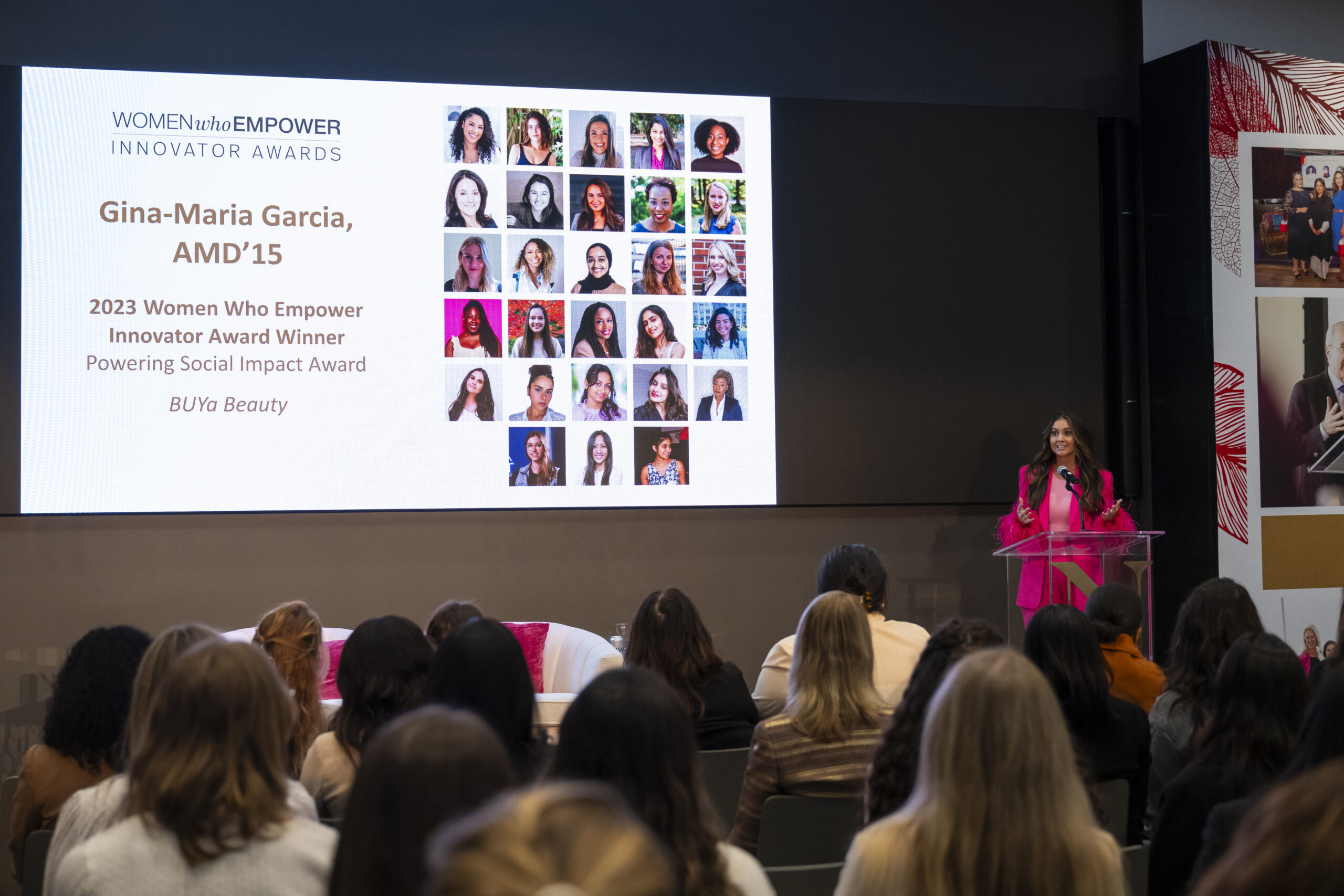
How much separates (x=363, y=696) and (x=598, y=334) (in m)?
3.45

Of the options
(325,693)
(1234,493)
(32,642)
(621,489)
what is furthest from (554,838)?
(1234,493)

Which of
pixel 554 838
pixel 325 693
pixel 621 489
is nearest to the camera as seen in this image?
pixel 554 838

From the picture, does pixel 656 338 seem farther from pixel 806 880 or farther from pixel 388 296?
pixel 806 880

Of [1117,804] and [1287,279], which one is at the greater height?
[1287,279]

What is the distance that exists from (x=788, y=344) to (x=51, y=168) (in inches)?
143

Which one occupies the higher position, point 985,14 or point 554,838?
point 985,14

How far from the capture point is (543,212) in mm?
5816

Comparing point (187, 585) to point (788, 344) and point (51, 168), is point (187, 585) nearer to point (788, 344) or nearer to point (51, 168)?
point (51, 168)

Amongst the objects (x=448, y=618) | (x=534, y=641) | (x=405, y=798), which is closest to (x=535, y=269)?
(x=534, y=641)

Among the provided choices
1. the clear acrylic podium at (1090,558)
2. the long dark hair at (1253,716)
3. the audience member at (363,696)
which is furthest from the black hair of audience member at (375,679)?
the clear acrylic podium at (1090,558)

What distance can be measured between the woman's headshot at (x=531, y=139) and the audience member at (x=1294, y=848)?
536cm

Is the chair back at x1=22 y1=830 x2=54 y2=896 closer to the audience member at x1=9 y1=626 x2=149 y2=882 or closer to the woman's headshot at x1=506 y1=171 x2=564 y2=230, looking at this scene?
the audience member at x1=9 y1=626 x2=149 y2=882

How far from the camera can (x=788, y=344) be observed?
6.11 m

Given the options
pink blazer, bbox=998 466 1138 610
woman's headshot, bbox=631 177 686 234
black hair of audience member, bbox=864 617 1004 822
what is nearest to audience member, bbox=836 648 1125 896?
black hair of audience member, bbox=864 617 1004 822
